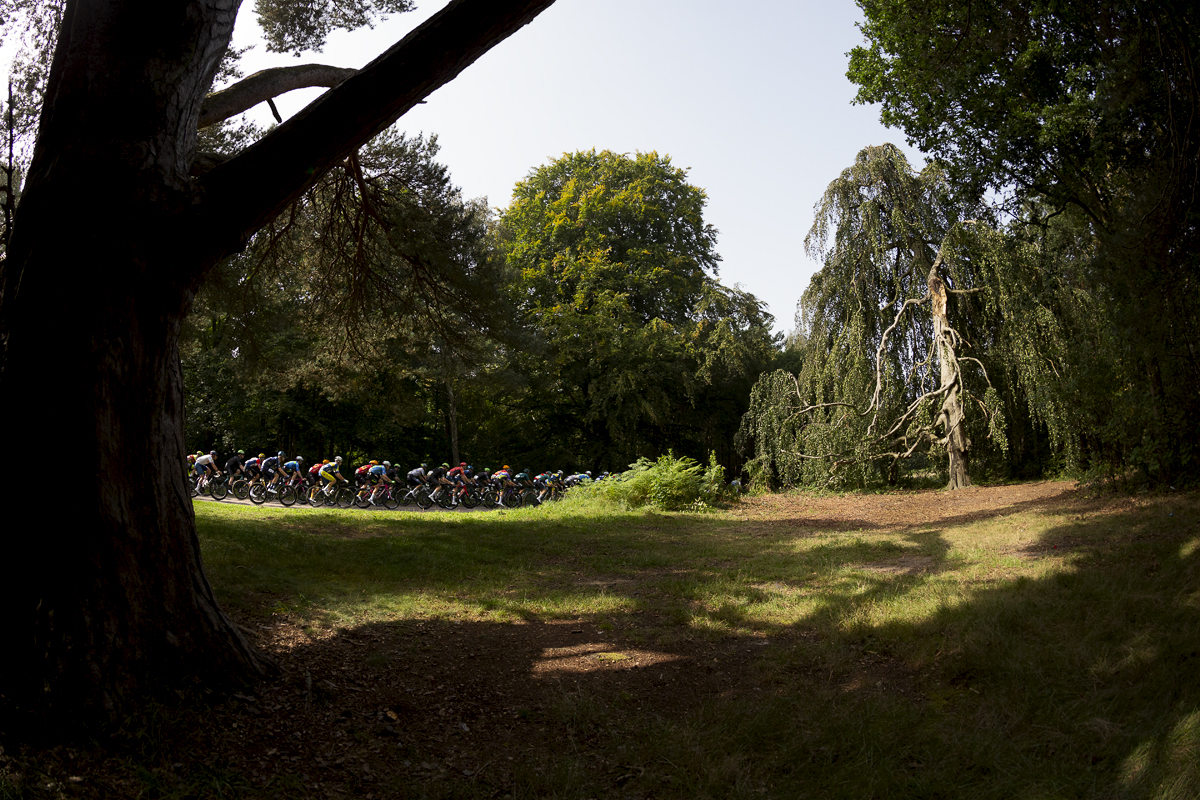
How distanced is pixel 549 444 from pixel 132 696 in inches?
951

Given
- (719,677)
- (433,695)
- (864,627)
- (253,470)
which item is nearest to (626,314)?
(253,470)

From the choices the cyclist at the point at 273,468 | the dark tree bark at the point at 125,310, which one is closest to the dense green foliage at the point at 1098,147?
the dark tree bark at the point at 125,310

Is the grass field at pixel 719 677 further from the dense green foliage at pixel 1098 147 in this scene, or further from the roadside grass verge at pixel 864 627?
the dense green foliage at pixel 1098 147

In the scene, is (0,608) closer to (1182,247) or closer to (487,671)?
(487,671)

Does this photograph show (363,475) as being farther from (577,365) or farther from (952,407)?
(952,407)

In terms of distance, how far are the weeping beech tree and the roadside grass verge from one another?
5744 millimetres

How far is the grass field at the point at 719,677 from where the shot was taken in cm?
285

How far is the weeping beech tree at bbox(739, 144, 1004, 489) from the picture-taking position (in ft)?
49.1

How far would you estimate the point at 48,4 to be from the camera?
21.2ft

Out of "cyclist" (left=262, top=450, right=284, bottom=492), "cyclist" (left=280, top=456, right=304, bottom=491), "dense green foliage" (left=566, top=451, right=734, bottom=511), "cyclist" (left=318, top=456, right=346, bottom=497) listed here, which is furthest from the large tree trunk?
"cyclist" (left=262, top=450, right=284, bottom=492)

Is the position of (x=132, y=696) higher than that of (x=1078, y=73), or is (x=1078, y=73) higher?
(x=1078, y=73)

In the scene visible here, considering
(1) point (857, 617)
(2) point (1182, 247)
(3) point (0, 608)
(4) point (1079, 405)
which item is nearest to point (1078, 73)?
(2) point (1182, 247)

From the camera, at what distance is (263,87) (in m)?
6.06

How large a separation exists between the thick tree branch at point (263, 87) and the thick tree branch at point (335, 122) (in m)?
2.45
